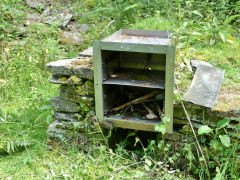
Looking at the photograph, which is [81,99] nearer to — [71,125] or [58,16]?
[71,125]

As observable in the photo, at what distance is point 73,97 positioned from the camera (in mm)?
4148

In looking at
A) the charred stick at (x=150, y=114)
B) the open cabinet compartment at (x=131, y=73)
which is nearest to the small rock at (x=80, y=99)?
the open cabinet compartment at (x=131, y=73)

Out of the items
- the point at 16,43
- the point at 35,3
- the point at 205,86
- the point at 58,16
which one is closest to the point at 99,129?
the point at 205,86

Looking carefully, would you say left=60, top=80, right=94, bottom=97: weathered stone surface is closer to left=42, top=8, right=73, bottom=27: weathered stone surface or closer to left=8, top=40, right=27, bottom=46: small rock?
left=8, top=40, right=27, bottom=46: small rock

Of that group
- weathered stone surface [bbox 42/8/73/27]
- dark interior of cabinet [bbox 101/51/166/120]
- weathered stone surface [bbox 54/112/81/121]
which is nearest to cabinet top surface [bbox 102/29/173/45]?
dark interior of cabinet [bbox 101/51/166/120]

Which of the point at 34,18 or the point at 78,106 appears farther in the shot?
the point at 34,18

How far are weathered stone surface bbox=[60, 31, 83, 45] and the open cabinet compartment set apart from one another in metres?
3.38

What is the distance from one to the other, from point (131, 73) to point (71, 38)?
402cm

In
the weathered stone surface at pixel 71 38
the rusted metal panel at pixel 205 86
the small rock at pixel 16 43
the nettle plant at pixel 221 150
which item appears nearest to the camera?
the nettle plant at pixel 221 150

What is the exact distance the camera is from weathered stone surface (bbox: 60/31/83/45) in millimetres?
7633

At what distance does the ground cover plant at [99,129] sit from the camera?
345cm

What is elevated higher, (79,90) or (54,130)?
(79,90)

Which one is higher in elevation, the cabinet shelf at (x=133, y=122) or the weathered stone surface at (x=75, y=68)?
the weathered stone surface at (x=75, y=68)

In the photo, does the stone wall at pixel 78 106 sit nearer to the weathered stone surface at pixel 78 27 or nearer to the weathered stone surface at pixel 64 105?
the weathered stone surface at pixel 64 105
